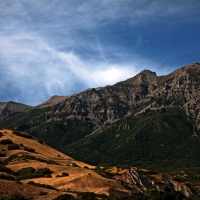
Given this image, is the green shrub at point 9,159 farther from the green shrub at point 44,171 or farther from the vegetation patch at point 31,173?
the green shrub at point 44,171

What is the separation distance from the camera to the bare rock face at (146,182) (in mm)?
58347

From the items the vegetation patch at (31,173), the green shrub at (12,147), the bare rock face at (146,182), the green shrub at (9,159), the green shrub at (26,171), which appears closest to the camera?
the vegetation patch at (31,173)

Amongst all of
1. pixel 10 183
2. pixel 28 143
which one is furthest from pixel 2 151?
pixel 10 183

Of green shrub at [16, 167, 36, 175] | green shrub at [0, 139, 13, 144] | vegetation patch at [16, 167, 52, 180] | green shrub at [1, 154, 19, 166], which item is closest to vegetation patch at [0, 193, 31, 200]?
vegetation patch at [16, 167, 52, 180]

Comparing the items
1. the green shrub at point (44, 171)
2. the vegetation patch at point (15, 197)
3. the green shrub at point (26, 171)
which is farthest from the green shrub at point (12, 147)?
the vegetation patch at point (15, 197)

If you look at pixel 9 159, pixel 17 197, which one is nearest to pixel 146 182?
pixel 9 159

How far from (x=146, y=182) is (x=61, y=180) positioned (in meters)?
20.1

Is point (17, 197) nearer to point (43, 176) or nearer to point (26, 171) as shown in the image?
point (43, 176)

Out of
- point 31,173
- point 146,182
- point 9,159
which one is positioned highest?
point 9,159

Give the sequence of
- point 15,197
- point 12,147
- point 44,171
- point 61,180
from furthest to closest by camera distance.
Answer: point 12,147, point 44,171, point 61,180, point 15,197

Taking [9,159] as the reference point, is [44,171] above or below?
below

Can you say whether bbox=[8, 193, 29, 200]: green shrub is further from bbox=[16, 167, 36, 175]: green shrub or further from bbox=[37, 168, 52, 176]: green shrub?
bbox=[16, 167, 36, 175]: green shrub

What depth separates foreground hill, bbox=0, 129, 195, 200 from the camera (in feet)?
122

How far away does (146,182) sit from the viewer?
203 feet
